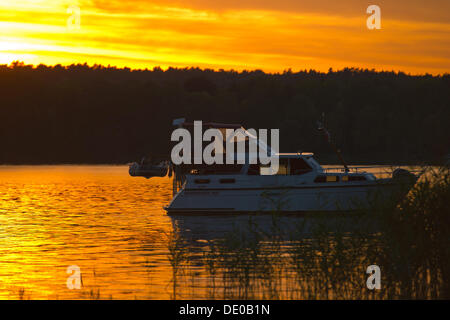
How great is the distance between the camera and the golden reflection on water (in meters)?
18.5

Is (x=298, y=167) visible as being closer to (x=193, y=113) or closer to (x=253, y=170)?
(x=253, y=170)

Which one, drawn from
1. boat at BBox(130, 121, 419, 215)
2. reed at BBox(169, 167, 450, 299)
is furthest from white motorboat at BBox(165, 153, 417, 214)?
reed at BBox(169, 167, 450, 299)

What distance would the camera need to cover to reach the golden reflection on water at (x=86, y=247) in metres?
18.5

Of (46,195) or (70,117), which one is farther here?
(70,117)

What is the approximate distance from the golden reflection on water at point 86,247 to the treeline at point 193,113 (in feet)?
334

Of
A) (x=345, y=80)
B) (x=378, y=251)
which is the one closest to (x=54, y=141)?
(x=345, y=80)

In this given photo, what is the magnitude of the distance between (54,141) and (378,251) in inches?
5738

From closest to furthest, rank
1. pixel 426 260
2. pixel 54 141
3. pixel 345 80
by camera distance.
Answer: pixel 426 260
pixel 54 141
pixel 345 80

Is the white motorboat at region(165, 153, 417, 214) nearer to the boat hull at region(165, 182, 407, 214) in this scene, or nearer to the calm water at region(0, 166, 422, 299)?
the boat hull at region(165, 182, 407, 214)

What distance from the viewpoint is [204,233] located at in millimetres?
30844

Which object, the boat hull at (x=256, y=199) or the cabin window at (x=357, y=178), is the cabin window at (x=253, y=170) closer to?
the boat hull at (x=256, y=199)

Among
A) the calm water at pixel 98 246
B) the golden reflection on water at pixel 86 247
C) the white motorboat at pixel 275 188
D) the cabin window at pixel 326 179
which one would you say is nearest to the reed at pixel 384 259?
the calm water at pixel 98 246
